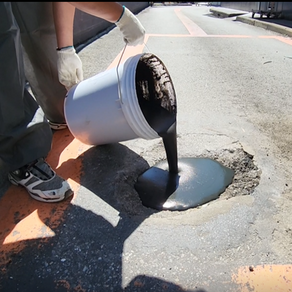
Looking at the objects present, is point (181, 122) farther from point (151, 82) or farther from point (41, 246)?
point (41, 246)

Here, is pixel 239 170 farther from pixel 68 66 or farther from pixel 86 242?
pixel 68 66

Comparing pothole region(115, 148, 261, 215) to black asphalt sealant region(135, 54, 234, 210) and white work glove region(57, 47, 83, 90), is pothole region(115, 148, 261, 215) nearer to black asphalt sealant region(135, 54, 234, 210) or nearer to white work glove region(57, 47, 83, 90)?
black asphalt sealant region(135, 54, 234, 210)

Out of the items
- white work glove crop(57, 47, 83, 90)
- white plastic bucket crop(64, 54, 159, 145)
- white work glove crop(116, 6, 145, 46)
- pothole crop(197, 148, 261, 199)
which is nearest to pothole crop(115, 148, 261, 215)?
pothole crop(197, 148, 261, 199)

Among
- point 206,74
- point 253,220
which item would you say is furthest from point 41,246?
point 206,74

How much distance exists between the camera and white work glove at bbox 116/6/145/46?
2053 millimetres

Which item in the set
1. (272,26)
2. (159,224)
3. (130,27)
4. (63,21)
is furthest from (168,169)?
(272,26)

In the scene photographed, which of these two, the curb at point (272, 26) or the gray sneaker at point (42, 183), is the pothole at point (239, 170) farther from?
the curb at point (272, 26)

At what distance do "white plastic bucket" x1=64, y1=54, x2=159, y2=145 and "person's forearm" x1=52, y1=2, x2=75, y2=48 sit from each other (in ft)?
1.07

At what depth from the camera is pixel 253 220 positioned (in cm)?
177

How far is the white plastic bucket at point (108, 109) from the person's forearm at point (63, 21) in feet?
1.07

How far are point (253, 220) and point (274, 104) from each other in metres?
2.06

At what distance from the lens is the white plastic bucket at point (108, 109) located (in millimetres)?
1888

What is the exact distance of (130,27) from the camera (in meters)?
2.14

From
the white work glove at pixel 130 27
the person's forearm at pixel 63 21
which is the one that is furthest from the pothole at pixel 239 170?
the person's forearm at pixel 63 21
